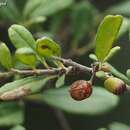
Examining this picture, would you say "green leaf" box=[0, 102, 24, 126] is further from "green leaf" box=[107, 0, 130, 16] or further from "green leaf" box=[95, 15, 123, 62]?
"green leaf" box=[107, 0, 130, 16]

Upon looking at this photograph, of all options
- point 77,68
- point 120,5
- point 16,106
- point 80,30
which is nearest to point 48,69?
point 77,68

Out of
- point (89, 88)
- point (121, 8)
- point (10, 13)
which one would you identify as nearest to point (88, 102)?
point (10, 13)

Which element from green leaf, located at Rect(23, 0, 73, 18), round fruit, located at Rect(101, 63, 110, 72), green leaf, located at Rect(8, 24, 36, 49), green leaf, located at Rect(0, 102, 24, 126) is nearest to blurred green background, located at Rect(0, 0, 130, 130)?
green leaf, located at Rect(23, 0, 73, 18)

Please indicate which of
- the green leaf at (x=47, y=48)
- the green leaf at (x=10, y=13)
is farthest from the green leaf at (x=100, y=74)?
the green leaf at (x=10, y=13)

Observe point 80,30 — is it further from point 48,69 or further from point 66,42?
point 48,69

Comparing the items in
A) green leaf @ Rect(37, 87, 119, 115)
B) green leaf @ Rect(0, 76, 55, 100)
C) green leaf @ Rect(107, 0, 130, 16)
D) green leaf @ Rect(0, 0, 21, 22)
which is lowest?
green leaf @ Rect(37, 87, 119, 115)
